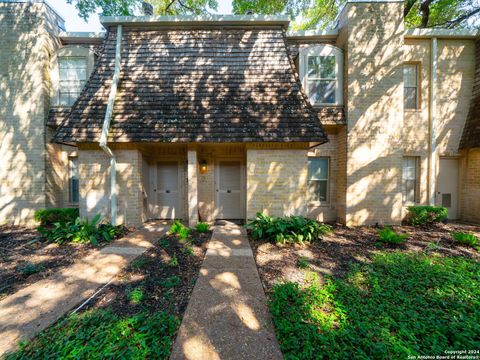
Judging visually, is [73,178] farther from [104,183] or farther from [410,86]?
[410,86]

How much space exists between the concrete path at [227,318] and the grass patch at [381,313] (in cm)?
23

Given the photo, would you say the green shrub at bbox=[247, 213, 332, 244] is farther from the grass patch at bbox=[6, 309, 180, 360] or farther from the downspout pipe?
the downspout pipe

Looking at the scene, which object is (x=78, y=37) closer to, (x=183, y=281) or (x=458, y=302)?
(x=183, y=281)

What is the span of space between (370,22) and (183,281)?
10.3 meters

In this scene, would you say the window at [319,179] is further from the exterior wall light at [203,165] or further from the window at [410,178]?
the exterior wall light at [203,165]

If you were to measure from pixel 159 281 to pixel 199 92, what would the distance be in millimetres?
5525

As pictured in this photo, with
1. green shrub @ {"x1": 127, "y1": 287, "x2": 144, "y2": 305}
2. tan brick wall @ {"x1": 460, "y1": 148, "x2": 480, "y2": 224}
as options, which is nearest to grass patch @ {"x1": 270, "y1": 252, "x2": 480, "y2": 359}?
green shrub @ {"x1": 127, "y1": 287, "x2": 144, "y2": 305}

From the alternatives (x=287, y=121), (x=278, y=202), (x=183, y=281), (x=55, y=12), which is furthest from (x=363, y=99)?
(x=55, y=12)

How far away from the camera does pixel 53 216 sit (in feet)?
24.2

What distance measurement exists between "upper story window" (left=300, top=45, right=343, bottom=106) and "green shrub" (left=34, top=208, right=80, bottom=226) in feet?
33.2

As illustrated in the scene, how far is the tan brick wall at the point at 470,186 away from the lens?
312 inches

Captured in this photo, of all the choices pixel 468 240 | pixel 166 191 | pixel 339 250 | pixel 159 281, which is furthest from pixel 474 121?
pixel 166 191

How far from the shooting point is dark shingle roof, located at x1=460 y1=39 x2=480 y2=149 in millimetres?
7685

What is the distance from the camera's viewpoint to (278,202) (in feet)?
21.4
